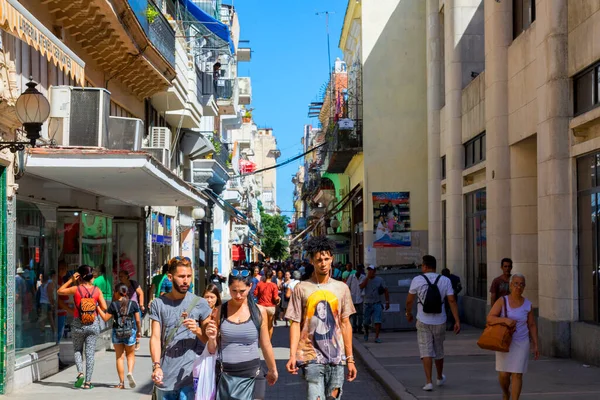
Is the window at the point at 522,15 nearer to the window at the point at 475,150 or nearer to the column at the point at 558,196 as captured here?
the column at the point at 558,196

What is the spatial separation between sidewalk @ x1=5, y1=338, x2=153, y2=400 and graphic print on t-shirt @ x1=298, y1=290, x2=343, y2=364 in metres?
4.87

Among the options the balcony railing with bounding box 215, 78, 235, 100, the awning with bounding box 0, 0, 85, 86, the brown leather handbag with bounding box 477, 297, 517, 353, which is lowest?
the brown leather handbag with bounding box 477, 297, 517, 353

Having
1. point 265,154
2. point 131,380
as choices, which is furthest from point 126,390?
point 265,154

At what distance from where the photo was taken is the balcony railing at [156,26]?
64.0 feet

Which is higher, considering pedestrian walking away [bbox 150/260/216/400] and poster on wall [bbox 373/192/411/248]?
poster on wall [bbox 373/192/411/248]

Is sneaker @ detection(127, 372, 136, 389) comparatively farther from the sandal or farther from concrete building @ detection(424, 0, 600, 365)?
concrete building @ detection(424, 0, 600, 365)

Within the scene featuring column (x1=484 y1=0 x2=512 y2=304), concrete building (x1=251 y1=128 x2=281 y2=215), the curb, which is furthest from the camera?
concrete building (x1=251 y1=128 x2=281 y2=215)

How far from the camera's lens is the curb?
39.7ft

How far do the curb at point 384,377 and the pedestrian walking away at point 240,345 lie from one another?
4.32m

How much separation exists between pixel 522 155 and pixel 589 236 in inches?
199

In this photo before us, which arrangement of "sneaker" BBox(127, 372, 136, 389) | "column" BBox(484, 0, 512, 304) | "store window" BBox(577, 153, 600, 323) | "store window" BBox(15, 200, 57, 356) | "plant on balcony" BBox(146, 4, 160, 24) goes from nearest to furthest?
1. "sneaker" BBox(127, 372, 136, 389)
2. "store window" BBox(15, 200, 57, 356)
3. "store window" BBox(577, 153, 600, 323)
4. "column" BBox(484, 0, 512, 304)
5. "plant on balcony" BBox(146, 4, 160, 24)

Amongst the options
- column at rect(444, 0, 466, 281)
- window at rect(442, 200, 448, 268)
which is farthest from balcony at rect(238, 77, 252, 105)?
column at rect(444, 0, 466, 281)

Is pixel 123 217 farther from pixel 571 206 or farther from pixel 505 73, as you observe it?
pixel 571 206

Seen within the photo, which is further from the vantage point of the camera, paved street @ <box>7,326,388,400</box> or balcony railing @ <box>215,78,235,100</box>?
balcony railing @ <box>215,78,235,100</box>
